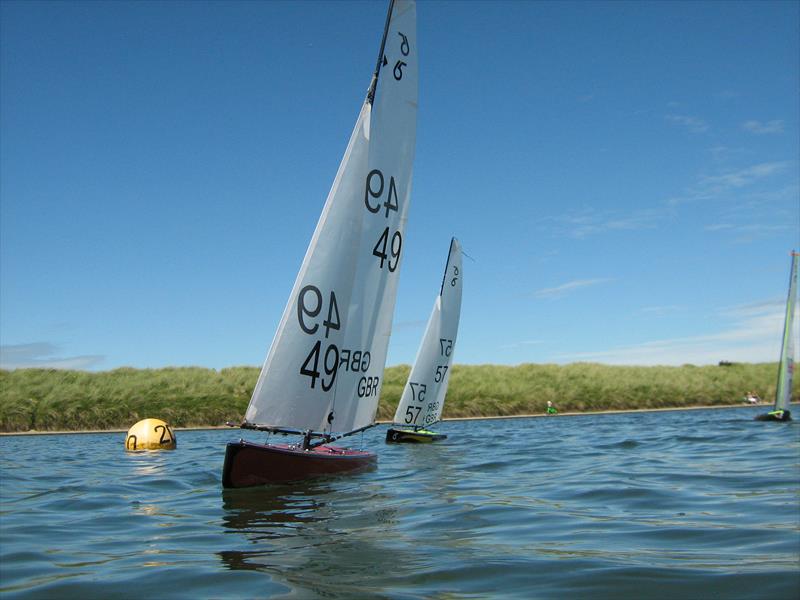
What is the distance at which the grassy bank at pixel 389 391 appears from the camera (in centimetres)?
3503

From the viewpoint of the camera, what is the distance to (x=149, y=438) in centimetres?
2150

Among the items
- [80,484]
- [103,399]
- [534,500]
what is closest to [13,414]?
[103,399]

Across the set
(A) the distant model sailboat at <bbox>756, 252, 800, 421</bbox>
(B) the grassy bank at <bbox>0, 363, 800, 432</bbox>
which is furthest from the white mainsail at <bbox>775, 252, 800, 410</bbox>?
(B) the grassy bank at <bbox>0, 363, 800, 432</bbox>

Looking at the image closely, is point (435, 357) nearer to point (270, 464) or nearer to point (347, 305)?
point (347, 305)


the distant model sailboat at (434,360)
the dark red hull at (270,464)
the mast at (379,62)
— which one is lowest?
the dark red hull at (270,464)

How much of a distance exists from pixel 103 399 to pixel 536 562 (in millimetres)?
34676

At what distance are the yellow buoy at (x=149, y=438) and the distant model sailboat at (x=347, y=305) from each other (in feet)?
28.8

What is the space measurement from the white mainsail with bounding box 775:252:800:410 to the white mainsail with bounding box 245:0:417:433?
2609cm

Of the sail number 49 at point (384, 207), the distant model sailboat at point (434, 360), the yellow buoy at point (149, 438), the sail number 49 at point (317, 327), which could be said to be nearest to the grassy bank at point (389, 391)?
the distant model sailboat at point (434, 360)

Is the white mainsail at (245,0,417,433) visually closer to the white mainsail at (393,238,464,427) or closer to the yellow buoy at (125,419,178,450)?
the yellow buoy at (125,419,178,450)

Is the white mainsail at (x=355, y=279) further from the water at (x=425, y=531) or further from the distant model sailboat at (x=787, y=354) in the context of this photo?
the distant model sailboat at (x=787, y=354)

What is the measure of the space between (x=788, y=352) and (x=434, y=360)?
2043cm

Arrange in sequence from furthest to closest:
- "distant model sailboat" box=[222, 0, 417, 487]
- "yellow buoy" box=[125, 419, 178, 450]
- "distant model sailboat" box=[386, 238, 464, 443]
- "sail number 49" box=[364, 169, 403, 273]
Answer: "distant model sailboat" box=[386, 238, 464, 443]
"yellow buoy" box=[125, 419, 178, 450]
"sail number 49" box=[364, 169, 403, 273]
"distant model sailboat" box=[222, 0, 417, 487]

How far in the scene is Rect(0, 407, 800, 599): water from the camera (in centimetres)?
541
